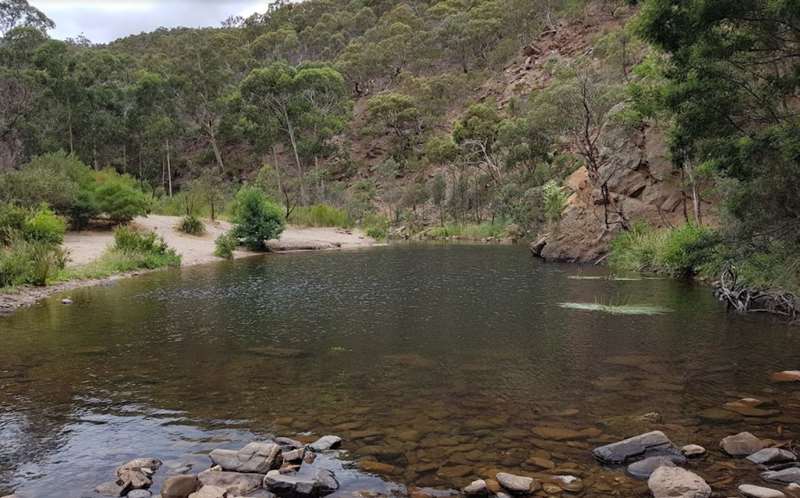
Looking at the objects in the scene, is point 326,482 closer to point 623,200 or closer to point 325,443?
point 325,443

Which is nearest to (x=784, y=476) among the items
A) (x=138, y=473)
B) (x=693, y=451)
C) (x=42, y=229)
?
(x=693, y=451)

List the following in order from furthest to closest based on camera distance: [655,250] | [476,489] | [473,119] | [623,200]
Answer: [473,119], [623,200], [655,250], [476,489]

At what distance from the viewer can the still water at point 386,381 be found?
6.54 meters

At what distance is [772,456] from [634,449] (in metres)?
1.30

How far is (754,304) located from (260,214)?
2914cm

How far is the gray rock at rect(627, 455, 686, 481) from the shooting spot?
19.2ft

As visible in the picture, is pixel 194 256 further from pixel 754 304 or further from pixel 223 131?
pixel 223 131

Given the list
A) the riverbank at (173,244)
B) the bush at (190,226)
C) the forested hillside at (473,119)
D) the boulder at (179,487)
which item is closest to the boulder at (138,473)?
the boulder at (179,487)

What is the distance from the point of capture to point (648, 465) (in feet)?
19.5

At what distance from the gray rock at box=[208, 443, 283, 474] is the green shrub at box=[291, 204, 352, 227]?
150 ft

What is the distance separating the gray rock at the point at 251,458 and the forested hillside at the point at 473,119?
8.35 metres

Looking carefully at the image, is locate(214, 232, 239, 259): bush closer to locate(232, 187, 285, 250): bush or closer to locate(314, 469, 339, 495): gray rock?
locate(232, 187, 285, 250): bush

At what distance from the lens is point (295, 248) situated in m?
39.7

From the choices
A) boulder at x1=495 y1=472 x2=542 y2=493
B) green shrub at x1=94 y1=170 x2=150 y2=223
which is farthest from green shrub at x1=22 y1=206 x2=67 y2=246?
boulder at x1=495 y1=472 x2=542 y2=493
